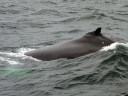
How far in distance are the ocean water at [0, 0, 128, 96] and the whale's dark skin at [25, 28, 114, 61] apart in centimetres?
29

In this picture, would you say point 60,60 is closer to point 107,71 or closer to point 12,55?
point 107,71

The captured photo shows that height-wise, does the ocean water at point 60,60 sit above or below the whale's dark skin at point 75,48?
below

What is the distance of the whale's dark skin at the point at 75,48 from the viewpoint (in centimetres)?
1480

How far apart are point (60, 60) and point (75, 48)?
92cm

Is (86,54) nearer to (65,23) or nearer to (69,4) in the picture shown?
(65,23)

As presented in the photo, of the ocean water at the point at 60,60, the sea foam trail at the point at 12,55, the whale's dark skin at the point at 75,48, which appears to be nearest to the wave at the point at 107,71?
the ocean water at the point at 60,60

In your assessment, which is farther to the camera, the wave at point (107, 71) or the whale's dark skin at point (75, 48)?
the whale's dark skin at point (75, 48)

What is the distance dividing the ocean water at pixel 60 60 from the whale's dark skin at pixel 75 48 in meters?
0.29

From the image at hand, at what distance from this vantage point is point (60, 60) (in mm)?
14406

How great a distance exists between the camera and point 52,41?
738 inches

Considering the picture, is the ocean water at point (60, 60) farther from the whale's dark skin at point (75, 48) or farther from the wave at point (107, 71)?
the whale's dark skin at point (75, 48)

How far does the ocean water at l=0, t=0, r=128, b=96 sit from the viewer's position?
38.3ft

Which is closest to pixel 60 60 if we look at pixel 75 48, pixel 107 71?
pixel 75 48

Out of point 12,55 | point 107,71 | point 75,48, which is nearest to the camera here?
point 107,71
